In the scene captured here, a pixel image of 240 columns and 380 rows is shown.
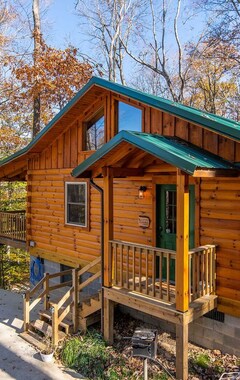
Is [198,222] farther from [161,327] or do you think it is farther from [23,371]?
[23,371]

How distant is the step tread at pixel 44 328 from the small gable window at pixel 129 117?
500 cm

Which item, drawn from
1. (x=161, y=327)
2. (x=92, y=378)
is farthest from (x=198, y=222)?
(x=92, y=378)

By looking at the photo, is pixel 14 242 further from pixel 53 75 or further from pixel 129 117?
pixel 53 75

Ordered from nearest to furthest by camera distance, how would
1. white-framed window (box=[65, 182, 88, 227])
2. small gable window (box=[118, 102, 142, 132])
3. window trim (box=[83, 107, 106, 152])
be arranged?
small gable window (box=[118, 102, 142, 132]) < window trim (box=[83, 107, 106, 152]) < white-framed window (box=[65, 182, 88, 227])

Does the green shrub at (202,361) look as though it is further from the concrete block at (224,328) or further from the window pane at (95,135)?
the window pane at (95,135)

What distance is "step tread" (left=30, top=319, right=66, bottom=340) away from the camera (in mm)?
7508

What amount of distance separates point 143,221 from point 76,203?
2.78 meters

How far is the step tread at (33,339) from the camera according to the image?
23.9ft

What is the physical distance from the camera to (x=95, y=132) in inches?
373

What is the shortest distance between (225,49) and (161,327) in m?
16.7

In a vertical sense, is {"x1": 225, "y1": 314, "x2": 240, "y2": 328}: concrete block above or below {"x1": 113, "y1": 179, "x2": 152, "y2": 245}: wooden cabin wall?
below

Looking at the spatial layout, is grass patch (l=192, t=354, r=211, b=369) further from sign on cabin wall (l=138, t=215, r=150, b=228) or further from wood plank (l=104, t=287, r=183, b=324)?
sign on cabin wall (l=138, t=215, r=150, b=228)

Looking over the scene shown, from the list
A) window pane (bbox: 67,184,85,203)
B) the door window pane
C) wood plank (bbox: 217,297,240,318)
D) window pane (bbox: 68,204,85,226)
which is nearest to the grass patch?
wood plank (bbox: 217,297,240,318)

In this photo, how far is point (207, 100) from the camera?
2412 cm
